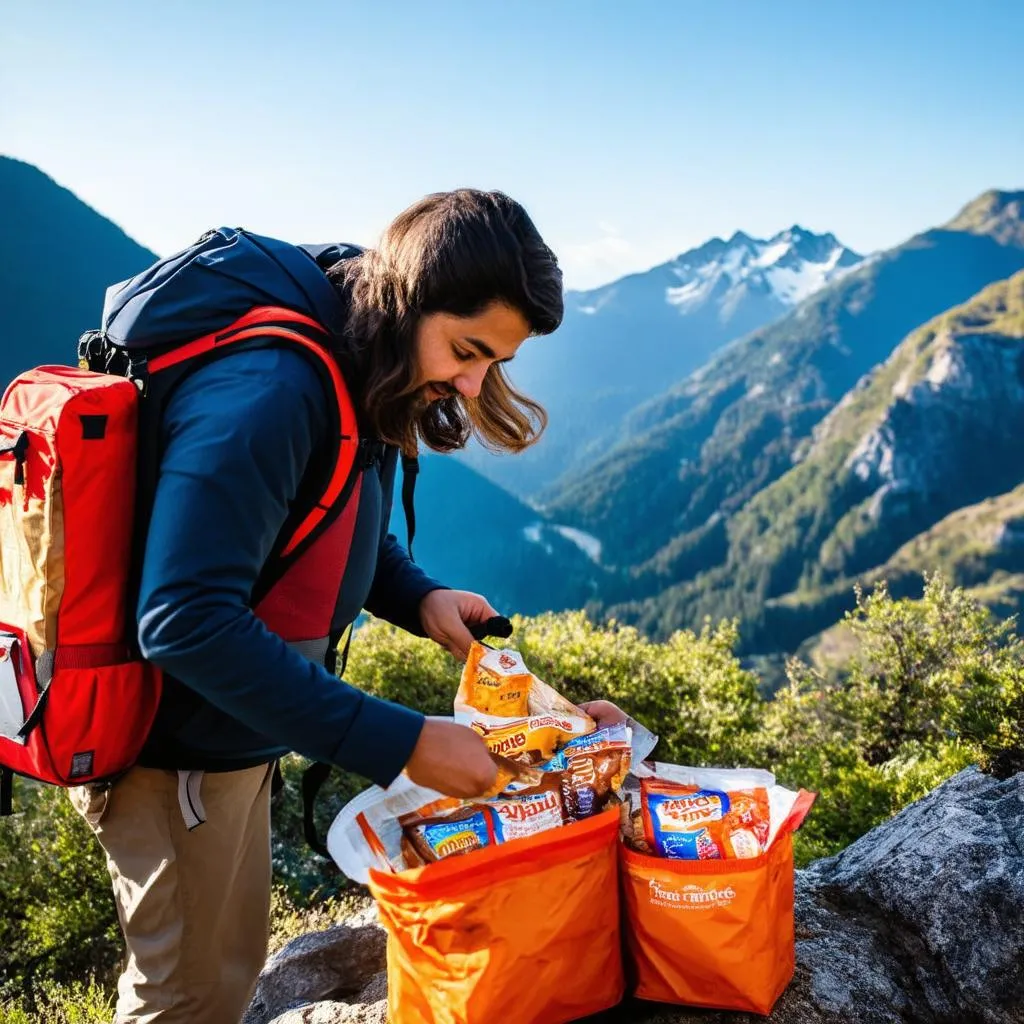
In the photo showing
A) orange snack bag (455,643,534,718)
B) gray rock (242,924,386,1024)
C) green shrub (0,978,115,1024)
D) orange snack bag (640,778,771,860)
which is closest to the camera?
orange snack bag (640,778,771,860)

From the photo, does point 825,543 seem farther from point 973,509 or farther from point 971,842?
point 971,842

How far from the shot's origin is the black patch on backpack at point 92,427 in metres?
1.81

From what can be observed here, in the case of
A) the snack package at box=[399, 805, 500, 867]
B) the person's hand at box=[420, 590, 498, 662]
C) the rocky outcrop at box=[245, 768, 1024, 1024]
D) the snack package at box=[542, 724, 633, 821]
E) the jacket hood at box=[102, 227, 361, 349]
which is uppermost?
the jacket hood at box=[102, 227, 361, 349]

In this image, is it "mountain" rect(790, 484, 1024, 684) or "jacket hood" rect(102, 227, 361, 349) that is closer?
"jacket hood" rect(102, 227, 361, 349)

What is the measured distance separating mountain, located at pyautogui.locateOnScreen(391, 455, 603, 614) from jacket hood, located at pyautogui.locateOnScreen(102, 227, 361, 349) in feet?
564

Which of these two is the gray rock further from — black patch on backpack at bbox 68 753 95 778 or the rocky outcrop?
black patch on backpack at bbox 68 753 95 778

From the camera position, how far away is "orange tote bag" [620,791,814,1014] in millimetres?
2352

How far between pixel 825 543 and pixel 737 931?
6854 inches

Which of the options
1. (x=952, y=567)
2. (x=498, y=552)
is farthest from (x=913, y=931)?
(x=498, y=552)

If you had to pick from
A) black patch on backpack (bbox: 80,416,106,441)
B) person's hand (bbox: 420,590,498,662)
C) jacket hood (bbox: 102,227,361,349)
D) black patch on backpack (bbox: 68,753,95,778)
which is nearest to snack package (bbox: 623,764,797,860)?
person's hand (bbox: 420,590,498,662)

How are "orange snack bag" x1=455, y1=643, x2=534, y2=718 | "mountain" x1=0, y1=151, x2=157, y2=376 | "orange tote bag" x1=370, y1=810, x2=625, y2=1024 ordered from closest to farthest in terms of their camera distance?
1. "orange tote bag" x1=370, y1=810, x2=625, y2=1024
2. "orange snack bag" x1=455, y1=643, x2=534, y2=718
3. "mountain" x1=0, y1=151, x2=157, y2=376

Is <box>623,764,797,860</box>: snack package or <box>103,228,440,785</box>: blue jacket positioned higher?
<box>103,228,440,785</box>: blue jacket

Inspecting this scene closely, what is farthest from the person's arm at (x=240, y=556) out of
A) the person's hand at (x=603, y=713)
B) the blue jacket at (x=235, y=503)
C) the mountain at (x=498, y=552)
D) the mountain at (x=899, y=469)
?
the mountain at (x=498, y=552)

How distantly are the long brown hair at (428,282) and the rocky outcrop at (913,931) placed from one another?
213 centimetres
